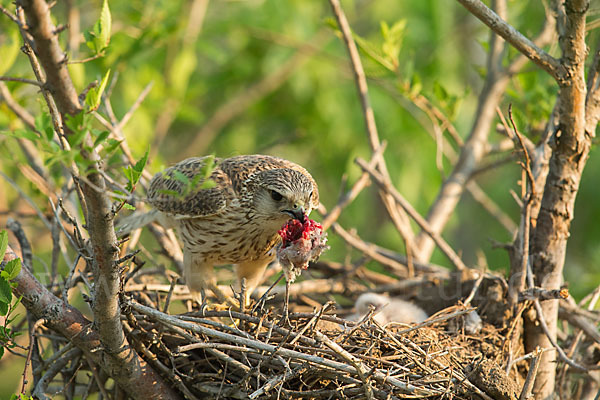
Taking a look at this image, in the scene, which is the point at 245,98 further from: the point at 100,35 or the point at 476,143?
the point at 100,35

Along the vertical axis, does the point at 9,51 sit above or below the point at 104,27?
above

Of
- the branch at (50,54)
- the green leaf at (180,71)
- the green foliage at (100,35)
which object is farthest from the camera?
the green leaf at (180,71)

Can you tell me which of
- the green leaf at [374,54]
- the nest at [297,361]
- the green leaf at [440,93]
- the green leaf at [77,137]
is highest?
the green leaf at [374,54]

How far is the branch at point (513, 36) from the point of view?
289cm

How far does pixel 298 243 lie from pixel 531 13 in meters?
4.15

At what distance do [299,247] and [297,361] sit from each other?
54 cm

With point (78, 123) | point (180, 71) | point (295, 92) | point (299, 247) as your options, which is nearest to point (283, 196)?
point (299, 247)

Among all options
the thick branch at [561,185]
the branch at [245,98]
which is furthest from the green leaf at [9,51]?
the thick branch at [561,185]

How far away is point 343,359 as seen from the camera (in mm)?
2904

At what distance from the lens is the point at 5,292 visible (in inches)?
105

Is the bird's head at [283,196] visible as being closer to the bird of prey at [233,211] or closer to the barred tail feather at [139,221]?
the bird of prey at [233,211]

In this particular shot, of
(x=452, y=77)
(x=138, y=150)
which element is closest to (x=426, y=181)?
Result: (x=452, y=77)

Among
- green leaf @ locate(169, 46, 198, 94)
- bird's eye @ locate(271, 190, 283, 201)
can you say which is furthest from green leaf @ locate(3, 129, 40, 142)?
green leaf @ locate(169, 46, 198, 94)

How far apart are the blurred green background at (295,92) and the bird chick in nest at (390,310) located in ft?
6.30
